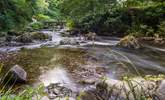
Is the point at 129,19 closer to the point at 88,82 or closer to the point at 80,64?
the point at 80,64

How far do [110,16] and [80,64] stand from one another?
13011 mm

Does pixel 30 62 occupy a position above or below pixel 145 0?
below

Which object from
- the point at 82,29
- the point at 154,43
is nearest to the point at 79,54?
the point at 154,43

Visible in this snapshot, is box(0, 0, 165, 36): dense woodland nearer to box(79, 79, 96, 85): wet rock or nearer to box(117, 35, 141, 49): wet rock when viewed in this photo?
box(117, 35, 141, 49): wet rock

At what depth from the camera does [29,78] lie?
9609mm

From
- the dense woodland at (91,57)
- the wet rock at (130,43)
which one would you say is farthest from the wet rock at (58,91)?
the wet rock at (130,43)

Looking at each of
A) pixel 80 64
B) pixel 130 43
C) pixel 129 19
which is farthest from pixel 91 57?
pixel 129 19

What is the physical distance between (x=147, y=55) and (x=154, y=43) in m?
3.92

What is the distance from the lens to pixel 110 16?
24.2 m

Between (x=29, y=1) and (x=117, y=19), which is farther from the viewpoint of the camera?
(x=29, y=1)

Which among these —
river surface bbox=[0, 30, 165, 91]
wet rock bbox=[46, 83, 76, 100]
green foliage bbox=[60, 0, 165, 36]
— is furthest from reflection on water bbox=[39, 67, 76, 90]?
green foliage bbox=[60, 0, 165, 36]

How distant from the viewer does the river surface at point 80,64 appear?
31.7 ft

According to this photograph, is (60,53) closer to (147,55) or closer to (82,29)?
(147,55)

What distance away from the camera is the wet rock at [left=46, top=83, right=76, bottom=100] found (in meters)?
7.59
